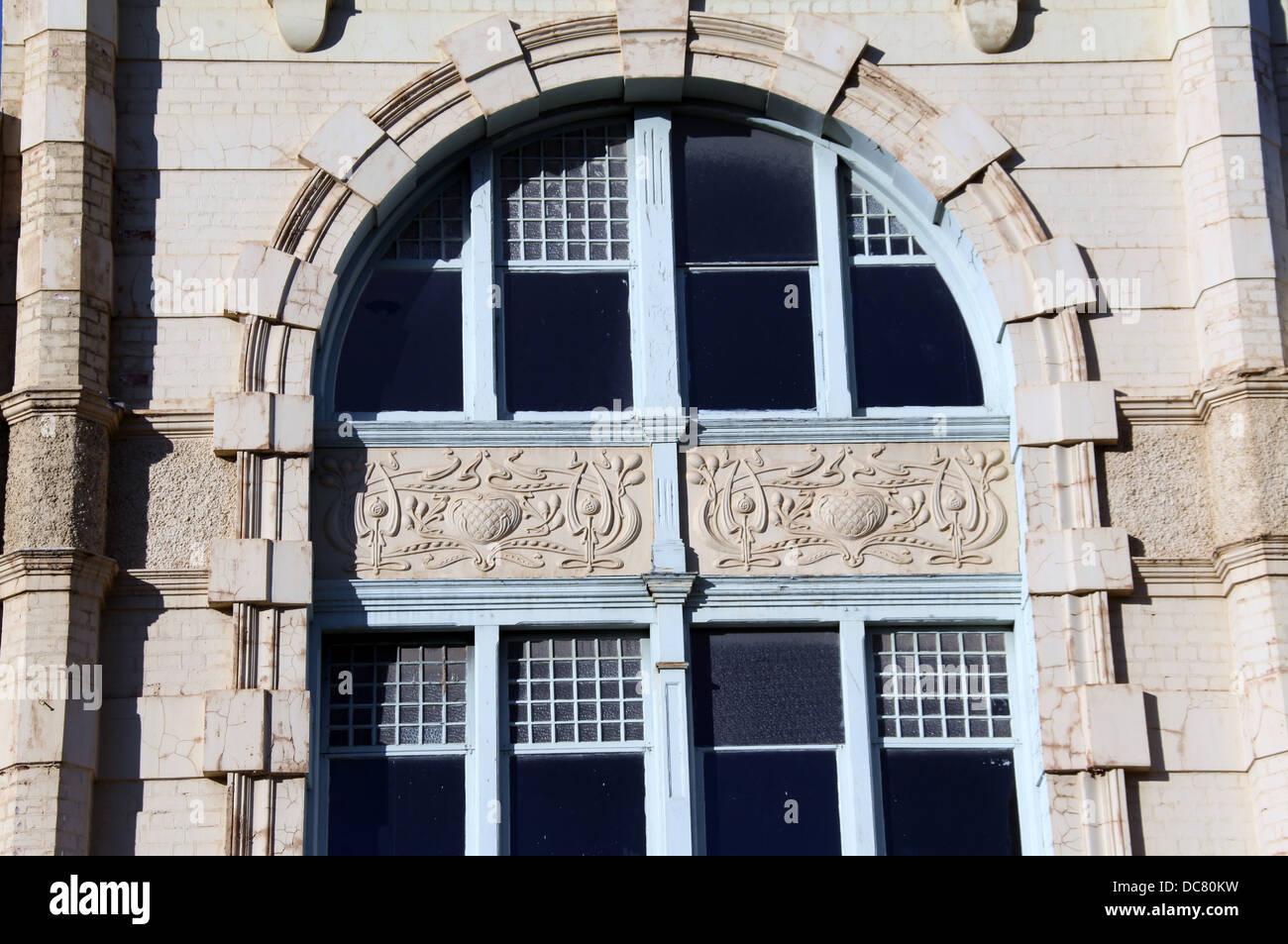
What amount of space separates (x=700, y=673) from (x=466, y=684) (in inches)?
64.7

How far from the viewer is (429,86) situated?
1769 centimetres

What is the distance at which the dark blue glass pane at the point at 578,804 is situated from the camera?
643 inches

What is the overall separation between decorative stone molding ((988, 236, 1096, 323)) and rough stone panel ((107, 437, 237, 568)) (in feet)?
18.6

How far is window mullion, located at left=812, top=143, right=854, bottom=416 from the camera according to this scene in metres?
17.4

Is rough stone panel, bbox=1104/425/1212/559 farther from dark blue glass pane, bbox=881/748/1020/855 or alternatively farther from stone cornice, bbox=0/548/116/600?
stone cornice, bbox=0/548/116/600

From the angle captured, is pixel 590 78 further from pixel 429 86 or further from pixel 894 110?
pixel 894 110

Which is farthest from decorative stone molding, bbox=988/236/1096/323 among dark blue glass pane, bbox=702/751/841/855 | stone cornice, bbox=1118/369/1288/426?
dark blue glass pane, bbox=702/751/841/855

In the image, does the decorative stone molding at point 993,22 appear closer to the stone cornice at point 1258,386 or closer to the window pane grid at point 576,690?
the stone cornice at point 1258,386

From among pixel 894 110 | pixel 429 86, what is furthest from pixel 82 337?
pixel 894 110

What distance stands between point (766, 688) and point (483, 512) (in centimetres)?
235

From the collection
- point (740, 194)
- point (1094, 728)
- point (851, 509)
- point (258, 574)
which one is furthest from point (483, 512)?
point (1094, 728)

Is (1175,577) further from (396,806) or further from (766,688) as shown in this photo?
(396,806)

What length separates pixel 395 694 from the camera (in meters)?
16.7

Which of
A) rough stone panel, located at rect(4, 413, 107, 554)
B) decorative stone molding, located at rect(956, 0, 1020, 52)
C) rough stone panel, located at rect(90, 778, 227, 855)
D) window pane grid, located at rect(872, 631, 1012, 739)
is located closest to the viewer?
rough stone panel, located at rect(90, 778, 227, 855)
